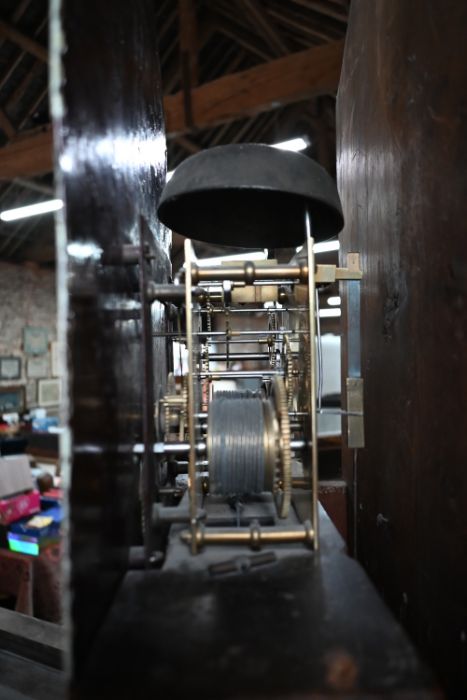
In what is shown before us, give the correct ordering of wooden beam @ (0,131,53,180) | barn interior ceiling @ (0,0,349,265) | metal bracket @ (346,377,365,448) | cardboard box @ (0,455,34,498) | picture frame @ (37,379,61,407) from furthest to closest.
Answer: picture frame @ (37,379,61,407) < wooden beam @ (0,131,53,180) < barn interior ceiling @ (0,0,349,265) < cardboard box @ (0,455,34,498) < metal bracket @ (346,377,365,448)

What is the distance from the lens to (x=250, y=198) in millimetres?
1488

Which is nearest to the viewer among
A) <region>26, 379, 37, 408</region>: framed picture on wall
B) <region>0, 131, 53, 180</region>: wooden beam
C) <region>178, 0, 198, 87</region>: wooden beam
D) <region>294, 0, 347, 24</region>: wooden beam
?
<region>294, 0, 347, 24</region>: wooden beam

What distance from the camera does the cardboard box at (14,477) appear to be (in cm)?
344

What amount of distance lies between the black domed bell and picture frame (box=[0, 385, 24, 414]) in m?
8.41

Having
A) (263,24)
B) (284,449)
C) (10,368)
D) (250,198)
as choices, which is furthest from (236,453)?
(10,368)

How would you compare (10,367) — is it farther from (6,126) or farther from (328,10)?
(328,10)

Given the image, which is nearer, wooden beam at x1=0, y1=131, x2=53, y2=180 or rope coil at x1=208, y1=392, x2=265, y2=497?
rope coil at x1=208, y1=392, x2=265, y2=497

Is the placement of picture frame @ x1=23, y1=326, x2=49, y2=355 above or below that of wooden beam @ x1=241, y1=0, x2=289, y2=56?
below

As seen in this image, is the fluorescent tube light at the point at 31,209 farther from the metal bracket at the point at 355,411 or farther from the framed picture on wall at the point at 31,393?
the metal bracket at the point at 355,411

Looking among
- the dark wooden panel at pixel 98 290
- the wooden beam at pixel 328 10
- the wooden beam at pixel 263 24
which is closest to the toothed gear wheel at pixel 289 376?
the dark wooden panel at pixel 98 290

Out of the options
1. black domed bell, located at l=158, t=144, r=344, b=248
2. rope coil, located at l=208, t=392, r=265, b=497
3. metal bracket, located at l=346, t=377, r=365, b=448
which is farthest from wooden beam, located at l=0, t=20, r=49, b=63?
rope coil, located at l=208, t=392, r=265, b=497

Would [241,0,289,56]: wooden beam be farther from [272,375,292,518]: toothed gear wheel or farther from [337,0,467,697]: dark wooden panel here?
[272,375,292,518]: toothed gear wheel

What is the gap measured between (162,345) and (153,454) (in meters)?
0.69

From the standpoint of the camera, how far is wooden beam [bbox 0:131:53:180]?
17.8 ft
